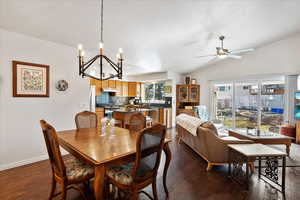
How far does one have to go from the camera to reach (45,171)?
254 cm

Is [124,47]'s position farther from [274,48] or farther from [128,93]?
[274,48]

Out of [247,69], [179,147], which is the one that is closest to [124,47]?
[179,147]

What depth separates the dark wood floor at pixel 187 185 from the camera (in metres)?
1.94

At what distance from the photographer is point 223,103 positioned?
20.0 ft

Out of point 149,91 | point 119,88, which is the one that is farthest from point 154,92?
point 119,88

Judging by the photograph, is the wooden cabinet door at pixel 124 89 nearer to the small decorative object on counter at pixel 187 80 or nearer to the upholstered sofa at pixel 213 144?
the small decorative object on counter at pixel 187 80

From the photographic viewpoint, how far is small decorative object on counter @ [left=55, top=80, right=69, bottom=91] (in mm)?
3090

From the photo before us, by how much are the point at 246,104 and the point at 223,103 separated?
803mm

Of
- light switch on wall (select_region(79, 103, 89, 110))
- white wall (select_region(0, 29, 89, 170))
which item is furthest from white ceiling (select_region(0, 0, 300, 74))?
light switch on wall (select_region(79, 103, 89, 110))

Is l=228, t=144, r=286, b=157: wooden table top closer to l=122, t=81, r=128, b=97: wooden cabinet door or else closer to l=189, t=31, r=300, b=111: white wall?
l=189, t=31, r=300, b=111: white wall

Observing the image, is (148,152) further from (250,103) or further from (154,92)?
(154,92)

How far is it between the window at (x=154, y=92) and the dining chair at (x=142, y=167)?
5152 millimetres

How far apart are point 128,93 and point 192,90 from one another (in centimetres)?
302

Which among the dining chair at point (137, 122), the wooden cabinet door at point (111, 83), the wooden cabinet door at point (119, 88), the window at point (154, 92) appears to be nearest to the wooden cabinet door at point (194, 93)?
the window at point (154, 92)
